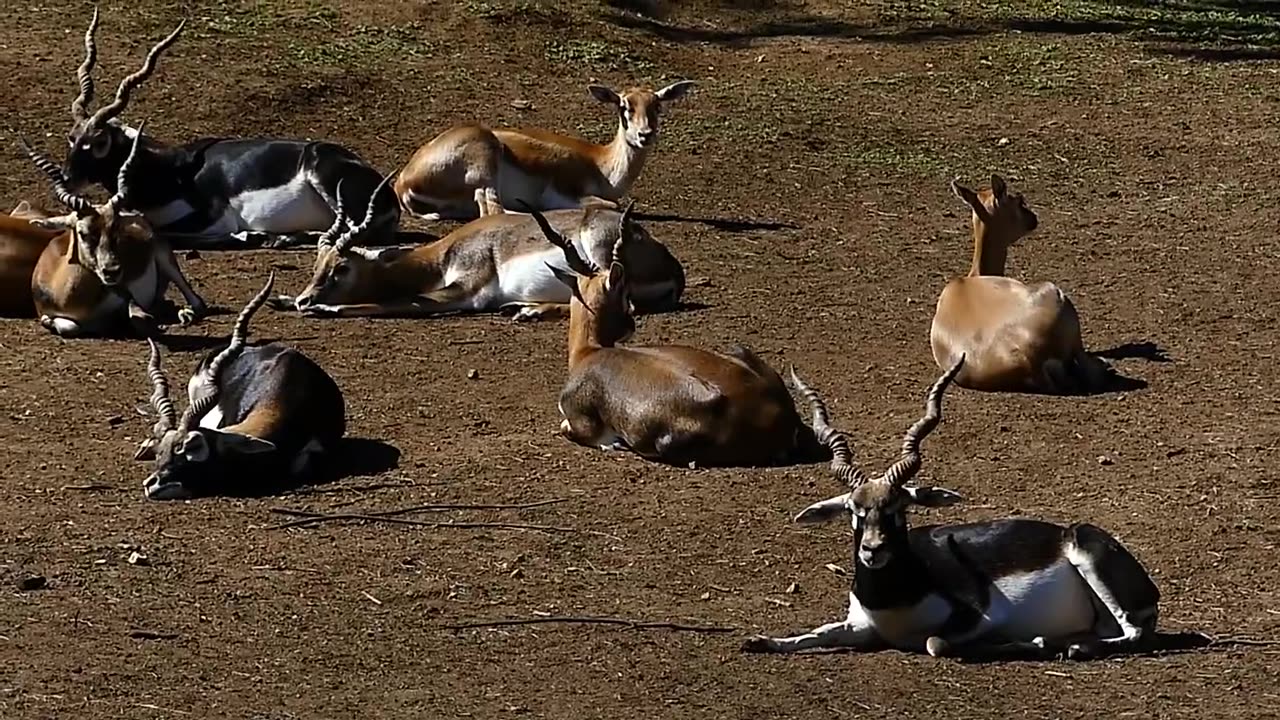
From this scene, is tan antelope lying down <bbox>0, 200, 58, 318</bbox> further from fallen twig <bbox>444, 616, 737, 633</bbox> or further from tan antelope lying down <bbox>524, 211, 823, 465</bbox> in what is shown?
fallen twig <bbox>444, 616, 737, 633</bbox>

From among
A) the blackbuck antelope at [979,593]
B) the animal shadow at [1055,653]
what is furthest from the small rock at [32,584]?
the animal shadow at [1055,653]

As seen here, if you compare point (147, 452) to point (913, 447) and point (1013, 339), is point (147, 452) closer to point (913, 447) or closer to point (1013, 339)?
point (913, 447)

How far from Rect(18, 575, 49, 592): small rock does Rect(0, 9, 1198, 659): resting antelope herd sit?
1104 millimetres

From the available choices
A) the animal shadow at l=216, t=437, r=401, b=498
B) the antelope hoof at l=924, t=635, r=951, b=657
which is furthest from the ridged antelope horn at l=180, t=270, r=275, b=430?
the antelope hoof at l=924, t=635, r=951, b=657

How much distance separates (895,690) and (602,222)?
6.45 m

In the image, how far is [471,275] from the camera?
12.6 m

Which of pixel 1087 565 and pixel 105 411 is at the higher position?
pixel 1087 565

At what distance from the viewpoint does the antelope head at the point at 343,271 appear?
1235 cm

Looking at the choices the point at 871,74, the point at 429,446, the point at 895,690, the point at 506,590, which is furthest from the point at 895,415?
the point at 871,74

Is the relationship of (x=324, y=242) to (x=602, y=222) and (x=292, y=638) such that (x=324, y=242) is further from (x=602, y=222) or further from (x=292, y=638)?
(x=292, y=638)

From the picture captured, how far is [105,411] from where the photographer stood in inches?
404

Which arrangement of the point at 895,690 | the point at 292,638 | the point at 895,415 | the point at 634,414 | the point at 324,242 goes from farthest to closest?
the point at 324,242, the point at 895,415, the point at 634,414, the point at 292,638, the point at 895,690

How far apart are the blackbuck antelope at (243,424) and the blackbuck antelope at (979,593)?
8.26 ft

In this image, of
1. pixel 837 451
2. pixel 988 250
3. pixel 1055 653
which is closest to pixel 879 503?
pixel 837 451
